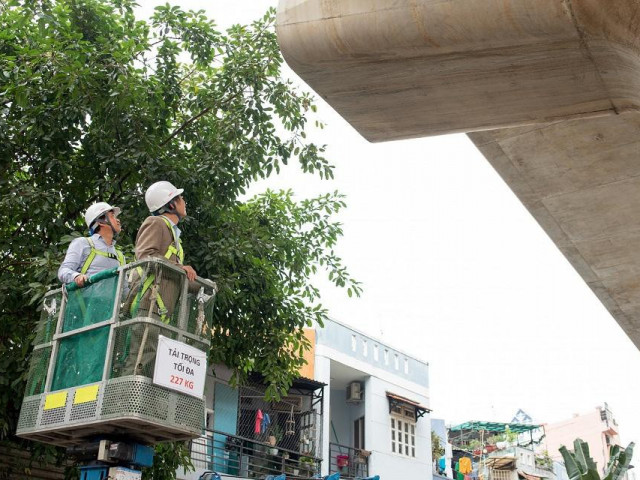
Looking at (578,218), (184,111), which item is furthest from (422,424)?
(578,218)

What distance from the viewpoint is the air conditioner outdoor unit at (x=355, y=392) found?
23.7 m

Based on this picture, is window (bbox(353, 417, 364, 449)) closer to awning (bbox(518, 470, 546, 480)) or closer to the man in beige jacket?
awning (bbox(518, 470, 546, 480))

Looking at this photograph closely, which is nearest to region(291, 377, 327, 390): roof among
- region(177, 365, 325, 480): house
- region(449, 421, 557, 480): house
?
region(177, 365, 325, 480): house

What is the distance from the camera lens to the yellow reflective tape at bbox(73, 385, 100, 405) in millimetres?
5301

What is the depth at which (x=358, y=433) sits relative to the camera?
78.8ft

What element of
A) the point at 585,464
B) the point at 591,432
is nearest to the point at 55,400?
the point at 585,464

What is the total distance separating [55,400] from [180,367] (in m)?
1.07

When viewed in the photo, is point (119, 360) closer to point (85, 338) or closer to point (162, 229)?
point (85, 338)

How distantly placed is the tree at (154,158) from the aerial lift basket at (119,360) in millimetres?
1584

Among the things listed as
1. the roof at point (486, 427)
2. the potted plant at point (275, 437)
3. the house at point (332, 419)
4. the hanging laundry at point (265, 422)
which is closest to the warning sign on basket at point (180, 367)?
the house at point (332, 419)

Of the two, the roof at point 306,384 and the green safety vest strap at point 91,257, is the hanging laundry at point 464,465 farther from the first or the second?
the green safety vest strap at point 91,257

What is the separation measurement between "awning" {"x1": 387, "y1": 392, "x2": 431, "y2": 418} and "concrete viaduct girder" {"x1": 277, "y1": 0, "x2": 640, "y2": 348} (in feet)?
59.1

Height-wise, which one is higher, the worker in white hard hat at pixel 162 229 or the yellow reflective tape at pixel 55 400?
the worker in white hard hat at pixel 162 229

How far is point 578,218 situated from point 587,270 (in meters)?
1.03
